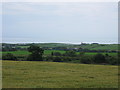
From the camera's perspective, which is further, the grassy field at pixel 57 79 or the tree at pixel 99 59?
the tree at pixel 99 59

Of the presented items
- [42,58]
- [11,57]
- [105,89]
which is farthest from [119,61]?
[105,89]

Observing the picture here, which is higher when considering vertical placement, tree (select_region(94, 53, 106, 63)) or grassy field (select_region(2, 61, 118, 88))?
grassy field (select_region(2, 61, 118, 88))

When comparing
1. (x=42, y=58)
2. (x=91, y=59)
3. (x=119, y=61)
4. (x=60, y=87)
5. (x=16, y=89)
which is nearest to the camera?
(x=16, y=89)

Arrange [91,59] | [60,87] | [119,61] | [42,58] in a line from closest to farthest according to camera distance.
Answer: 1. [60,87]
2. [119,61]
3. [91,59]
4. [42,58]

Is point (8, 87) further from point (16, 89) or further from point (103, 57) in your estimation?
point (103, 57)

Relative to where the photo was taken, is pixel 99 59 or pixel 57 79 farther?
pixel 99 59

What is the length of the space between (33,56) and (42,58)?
1.86 m

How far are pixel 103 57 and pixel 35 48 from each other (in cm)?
1279

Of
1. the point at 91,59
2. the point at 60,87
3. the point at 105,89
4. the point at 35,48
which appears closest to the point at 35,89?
the point at 60,87

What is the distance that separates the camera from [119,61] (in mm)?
28875

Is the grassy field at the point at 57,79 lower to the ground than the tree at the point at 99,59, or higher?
higher

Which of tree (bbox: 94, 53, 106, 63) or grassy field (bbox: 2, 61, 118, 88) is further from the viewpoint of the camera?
tree (bbox: 94, 53, 106, 63)

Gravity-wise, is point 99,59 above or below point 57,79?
below

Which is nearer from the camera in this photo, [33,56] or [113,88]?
[113,88]
